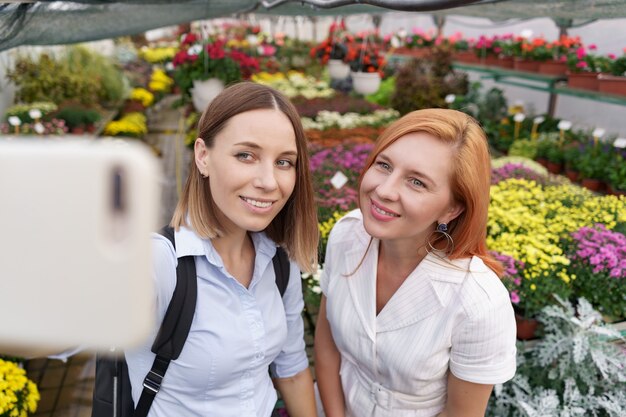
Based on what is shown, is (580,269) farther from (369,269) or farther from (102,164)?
(102,164)

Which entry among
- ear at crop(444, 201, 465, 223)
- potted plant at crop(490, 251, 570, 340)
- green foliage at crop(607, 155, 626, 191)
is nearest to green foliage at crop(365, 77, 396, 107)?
green foliage at crop(607, 155, 626, 191)

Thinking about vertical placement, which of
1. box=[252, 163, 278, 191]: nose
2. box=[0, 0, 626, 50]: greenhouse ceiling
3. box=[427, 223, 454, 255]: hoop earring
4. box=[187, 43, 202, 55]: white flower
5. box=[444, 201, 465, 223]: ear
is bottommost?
box=[427, 223, 454, 255]: hoop earring

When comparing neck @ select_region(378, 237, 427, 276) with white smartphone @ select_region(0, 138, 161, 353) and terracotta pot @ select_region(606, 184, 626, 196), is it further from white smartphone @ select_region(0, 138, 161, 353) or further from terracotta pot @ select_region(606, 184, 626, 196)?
terracotta pot @ select_region(606, 184, 626, 196)

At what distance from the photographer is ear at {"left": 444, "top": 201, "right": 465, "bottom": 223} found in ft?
4.07

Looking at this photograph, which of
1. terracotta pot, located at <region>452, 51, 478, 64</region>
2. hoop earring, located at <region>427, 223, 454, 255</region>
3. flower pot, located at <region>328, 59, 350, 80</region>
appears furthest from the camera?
terracotta pot, located at <region>452, 51, 478, 64</region>

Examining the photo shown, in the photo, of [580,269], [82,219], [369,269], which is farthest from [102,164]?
[580,269]

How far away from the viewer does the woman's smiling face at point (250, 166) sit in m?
1.07

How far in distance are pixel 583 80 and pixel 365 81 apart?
278 cm

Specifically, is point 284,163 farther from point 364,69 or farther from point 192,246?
point 364,69

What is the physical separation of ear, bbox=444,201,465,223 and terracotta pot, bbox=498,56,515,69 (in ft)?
22.8

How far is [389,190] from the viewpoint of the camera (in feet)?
3.90

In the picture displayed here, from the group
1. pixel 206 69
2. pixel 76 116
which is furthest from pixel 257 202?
pixel 76 116

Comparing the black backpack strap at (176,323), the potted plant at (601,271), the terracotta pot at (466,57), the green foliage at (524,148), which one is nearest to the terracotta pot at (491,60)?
the terracotta pot at (466,57)

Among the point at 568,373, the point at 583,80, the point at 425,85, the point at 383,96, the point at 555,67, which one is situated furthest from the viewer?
the point at 383,96
